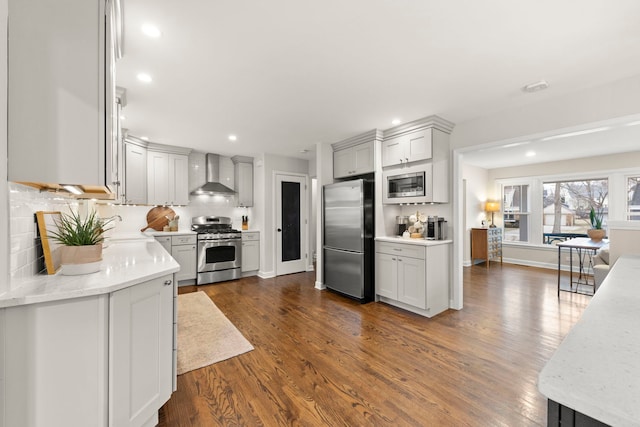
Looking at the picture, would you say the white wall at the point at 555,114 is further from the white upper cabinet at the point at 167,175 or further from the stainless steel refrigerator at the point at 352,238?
the white upper cabinet at the point at 167,175

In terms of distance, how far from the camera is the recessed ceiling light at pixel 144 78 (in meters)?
2.31

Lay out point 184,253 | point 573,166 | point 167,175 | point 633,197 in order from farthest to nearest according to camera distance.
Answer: point 573,166
point 633,197
point 167,175
point 184,253

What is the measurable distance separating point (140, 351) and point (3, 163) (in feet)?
3.53

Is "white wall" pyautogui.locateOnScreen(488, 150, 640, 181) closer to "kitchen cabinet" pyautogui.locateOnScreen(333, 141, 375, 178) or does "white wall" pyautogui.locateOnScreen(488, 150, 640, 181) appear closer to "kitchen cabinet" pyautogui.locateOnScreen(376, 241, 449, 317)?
"kitchen cabinet" pyautogui.locateOnScreen(376, 241, 449, 317)

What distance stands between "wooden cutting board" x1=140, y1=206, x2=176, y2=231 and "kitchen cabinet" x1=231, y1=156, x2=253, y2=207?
1.31 m

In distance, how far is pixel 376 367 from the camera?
86.1 inches

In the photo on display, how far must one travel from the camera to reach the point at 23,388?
1.14 metres

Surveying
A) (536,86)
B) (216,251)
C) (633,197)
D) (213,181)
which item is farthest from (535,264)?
(213,181)

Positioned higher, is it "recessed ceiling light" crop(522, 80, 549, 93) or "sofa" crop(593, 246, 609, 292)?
"recessed ceiling light" crop(522, 80, 549, 93)

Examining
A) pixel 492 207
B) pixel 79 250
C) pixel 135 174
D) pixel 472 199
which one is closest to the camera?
pixel 79 250

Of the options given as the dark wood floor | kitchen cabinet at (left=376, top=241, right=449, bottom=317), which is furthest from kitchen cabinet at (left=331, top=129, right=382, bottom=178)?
the dark wood floor

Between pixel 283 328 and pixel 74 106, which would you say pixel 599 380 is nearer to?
pixel 74 106

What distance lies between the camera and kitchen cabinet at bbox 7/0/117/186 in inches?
47.6

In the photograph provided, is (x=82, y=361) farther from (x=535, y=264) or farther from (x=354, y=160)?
(x=535, y=264)
